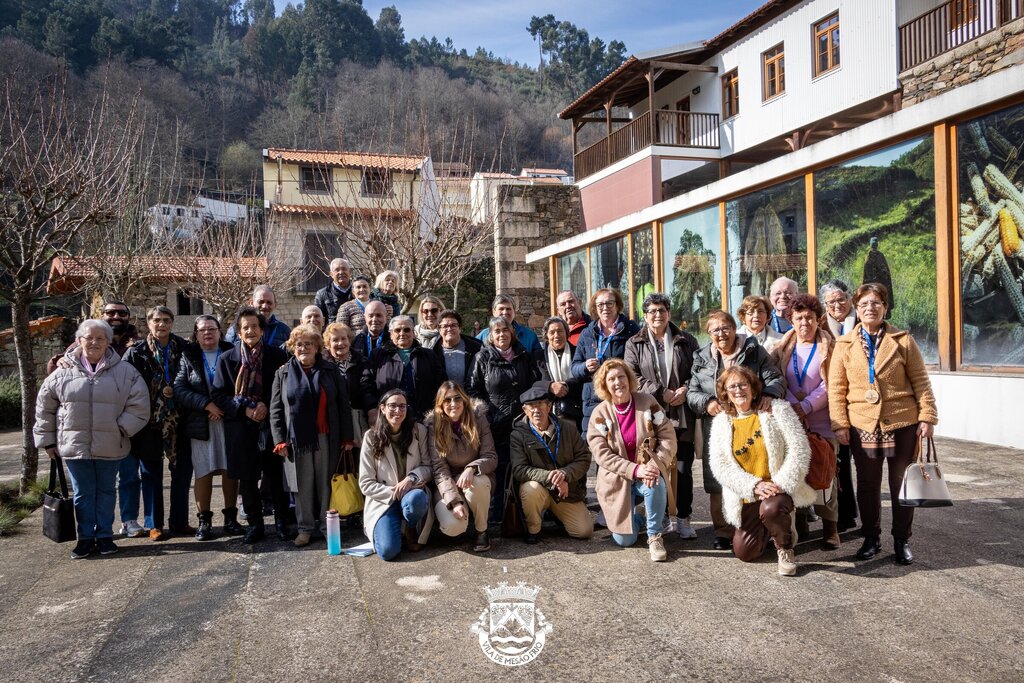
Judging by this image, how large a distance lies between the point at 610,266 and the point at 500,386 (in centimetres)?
904

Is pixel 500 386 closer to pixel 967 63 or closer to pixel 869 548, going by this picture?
pixel 869 548

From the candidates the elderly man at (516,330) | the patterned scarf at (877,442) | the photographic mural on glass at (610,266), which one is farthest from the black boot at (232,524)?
the photographic mural on glass at (610,266)

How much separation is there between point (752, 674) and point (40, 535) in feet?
17.9

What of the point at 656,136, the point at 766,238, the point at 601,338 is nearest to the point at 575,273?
the point at 766,238

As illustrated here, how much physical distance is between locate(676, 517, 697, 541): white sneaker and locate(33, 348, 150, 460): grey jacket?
12.8 ft

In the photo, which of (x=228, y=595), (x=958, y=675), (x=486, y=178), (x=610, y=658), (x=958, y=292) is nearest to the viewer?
(x=958, y=675)

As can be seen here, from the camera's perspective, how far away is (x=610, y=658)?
3.08 meters

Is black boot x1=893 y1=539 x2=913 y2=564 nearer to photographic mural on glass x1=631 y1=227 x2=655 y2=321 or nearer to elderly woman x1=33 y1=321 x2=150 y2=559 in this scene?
elderly woman x1=33 y1=321 x2=150 y2=559

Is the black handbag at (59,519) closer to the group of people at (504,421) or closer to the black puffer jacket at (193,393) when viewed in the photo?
the group of people at (504,421)

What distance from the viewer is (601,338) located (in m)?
5.46

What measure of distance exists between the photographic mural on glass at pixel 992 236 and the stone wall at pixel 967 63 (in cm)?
817

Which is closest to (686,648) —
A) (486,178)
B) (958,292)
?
(958,292)

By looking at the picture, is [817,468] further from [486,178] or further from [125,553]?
[486,178]

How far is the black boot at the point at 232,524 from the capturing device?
525 centimetres
